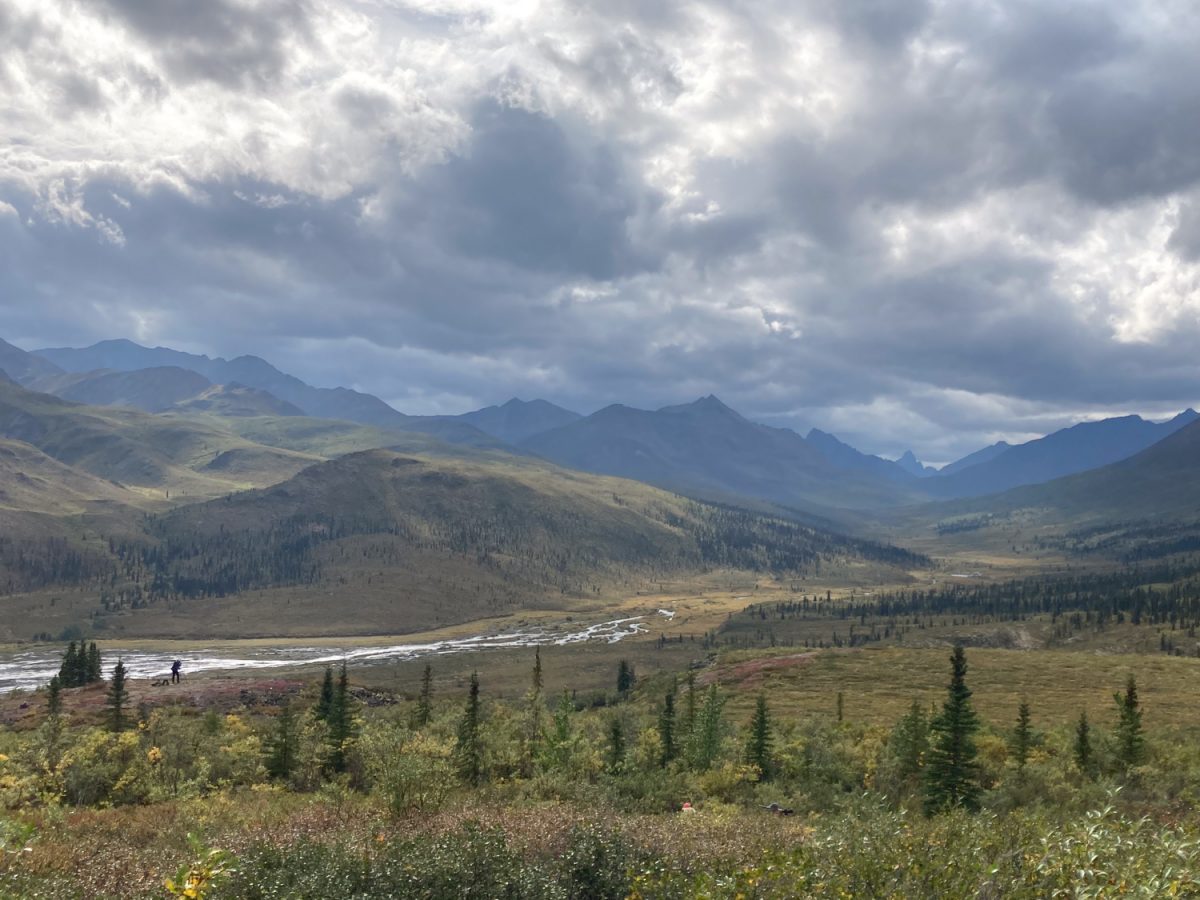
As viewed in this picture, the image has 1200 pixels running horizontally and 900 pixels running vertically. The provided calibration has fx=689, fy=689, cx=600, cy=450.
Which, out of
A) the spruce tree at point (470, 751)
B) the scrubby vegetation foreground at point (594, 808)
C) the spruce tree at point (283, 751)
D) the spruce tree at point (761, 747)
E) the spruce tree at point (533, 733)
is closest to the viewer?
the scrubby vegetation foreground at point (594, 808)

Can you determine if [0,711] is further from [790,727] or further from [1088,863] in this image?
[1088,863]

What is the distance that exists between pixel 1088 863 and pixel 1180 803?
25821 millimetres

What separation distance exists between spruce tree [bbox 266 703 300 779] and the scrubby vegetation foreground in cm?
14

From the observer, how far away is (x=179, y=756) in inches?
1641

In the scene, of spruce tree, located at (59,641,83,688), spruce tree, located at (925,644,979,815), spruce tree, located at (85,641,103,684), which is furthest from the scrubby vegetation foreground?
spruce tree, located at (85,641,103,684)

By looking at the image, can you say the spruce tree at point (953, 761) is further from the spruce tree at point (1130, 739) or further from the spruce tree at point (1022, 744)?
the spruce tree at point (1130, 739)

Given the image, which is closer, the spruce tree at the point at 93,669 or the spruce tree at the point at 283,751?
the spruce tree at the point at 283,751

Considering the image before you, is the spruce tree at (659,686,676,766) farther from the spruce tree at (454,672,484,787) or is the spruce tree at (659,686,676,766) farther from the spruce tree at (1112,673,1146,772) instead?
the spruce tree at (1112,673,1146,772)

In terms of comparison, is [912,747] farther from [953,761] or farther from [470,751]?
[470,751]

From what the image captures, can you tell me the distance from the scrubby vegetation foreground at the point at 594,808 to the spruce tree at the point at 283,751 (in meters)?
0.14

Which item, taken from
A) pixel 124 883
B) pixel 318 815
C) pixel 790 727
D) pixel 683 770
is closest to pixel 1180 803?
pixel 683 770

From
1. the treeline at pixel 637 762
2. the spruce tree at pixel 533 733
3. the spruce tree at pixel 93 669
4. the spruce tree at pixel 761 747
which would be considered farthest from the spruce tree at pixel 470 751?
the spruce tree at pixel 93 669

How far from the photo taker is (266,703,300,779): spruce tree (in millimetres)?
41281

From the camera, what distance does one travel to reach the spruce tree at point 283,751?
4128 centimetres
